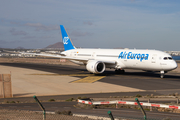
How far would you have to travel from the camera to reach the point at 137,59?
38031 millimetres

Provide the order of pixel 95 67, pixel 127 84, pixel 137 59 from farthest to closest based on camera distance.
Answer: pixel 95 67, pixel 137 59, pixel 127 84

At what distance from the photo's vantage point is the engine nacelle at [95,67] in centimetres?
3988

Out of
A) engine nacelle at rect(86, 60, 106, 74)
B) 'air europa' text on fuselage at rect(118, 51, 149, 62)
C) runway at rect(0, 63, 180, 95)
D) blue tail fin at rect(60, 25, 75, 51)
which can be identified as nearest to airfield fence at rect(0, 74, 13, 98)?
runway at rect(0, 63, 180, 95)

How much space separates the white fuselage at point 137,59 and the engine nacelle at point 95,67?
1212mm

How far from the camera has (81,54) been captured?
161ft

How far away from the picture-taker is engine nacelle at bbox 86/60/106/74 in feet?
131

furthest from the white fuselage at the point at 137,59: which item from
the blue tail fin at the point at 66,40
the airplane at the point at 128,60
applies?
the blue tail fin at the point at 66,40

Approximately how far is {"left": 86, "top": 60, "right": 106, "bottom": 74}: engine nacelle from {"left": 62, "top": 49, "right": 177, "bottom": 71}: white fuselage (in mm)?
1212

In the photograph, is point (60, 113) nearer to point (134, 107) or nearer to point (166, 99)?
point (134, 107)

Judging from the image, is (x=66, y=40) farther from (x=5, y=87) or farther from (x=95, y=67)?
(x=5, y=87)

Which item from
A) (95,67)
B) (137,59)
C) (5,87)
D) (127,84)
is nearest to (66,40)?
(95,67)

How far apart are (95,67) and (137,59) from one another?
696 cm

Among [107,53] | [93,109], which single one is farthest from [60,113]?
[107,53]

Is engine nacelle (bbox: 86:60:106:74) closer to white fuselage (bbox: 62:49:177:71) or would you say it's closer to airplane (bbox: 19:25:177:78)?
airplane (bbox: 19:25:177:78)
